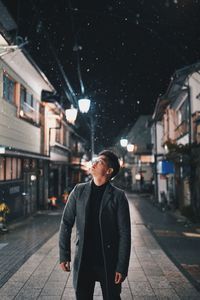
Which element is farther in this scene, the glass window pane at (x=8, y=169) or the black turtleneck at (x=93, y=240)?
the glass window pane at (x=8, y=169)

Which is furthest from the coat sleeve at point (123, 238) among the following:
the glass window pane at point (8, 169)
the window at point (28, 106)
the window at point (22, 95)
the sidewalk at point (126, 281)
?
the window at point (22, 95)

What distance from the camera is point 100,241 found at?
3451 millimetres

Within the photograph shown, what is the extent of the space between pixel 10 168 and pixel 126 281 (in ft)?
34.6

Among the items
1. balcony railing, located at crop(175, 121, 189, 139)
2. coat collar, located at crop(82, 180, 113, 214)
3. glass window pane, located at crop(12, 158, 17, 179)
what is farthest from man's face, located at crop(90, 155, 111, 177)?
balcony railing, located at crop(175, 121, 189, 139)

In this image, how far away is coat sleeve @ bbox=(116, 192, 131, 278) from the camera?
3.39m

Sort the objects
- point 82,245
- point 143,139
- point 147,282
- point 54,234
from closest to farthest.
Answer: point 82,245
point 147,282
point 54,234
point 143,139

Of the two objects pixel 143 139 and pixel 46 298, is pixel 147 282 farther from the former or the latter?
pixel 143 139

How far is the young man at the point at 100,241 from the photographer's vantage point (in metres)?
3.40

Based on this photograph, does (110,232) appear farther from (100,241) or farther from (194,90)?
(194,90)

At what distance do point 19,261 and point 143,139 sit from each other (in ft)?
160

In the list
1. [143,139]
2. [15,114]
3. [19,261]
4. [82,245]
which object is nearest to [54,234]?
[19,261]

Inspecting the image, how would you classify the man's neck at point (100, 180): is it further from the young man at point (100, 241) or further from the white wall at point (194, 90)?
the white wall at point (194, 90)

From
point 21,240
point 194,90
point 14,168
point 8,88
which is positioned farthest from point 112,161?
point 194,90

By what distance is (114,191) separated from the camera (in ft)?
11.6
